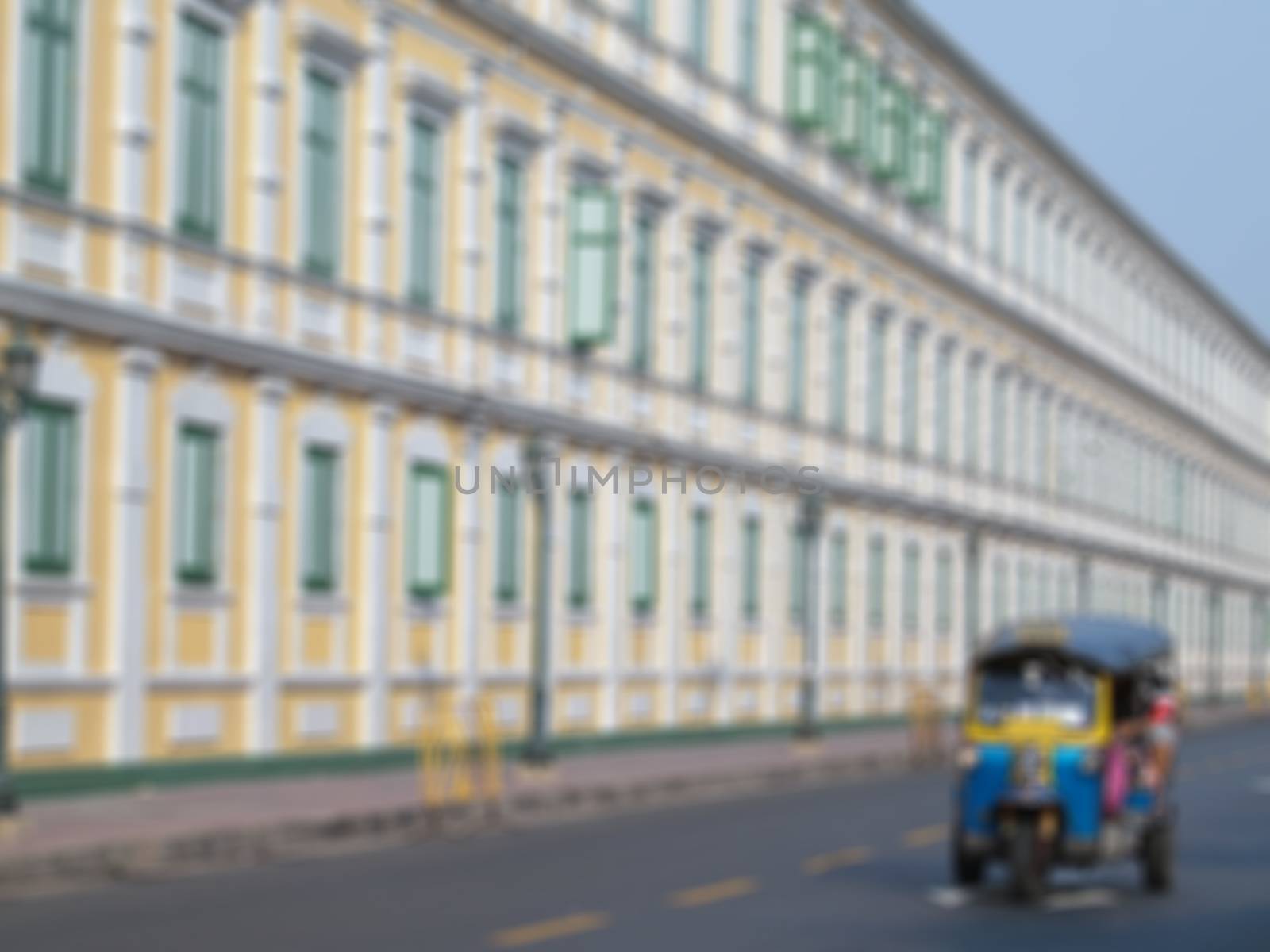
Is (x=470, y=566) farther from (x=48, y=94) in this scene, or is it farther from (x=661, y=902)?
(x=661, y=902)

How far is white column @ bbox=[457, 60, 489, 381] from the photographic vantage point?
3606cm

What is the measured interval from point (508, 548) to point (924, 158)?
23584mm

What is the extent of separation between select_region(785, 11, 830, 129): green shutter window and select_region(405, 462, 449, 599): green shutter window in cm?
1642

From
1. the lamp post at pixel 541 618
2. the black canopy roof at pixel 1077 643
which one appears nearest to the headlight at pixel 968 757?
the black canopy roof at pixel 1077 643

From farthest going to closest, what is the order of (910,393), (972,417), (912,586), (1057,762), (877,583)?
(972,417)
(912,586)
(910,393)
(877,583)
(1057,762)

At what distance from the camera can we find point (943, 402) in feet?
200

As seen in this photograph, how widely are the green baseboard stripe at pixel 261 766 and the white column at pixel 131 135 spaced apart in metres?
5.00

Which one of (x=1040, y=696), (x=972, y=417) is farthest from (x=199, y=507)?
(x=972, y=417)

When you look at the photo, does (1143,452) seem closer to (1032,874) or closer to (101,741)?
(101,741)

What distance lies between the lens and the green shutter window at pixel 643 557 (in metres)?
42.3

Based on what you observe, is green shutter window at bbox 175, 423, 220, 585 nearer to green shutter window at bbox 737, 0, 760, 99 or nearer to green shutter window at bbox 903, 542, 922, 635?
green shutter window at bbox 737, 0, 760, 99

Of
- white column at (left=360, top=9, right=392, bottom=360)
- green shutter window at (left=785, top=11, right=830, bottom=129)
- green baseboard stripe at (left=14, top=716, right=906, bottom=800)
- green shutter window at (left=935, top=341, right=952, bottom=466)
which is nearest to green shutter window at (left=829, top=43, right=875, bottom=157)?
green shutter window at (left=785, top=11, right=830, bottom=129)

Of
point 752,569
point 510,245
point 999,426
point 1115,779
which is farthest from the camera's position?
point 999,426

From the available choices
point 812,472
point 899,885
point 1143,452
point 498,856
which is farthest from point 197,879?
point 1143,452
